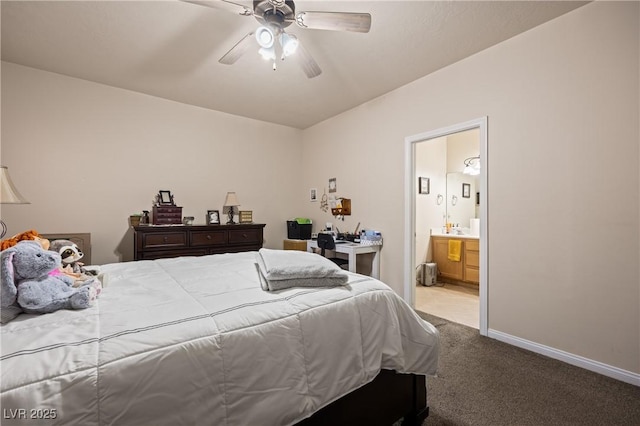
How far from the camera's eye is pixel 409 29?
7.79 feet

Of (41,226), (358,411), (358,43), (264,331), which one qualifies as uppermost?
(358,43)

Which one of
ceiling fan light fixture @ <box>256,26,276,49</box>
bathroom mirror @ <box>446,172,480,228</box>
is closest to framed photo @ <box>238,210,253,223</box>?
ceiling fan light fixture @ <box>256,26,276,49</box>

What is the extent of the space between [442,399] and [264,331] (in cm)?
139

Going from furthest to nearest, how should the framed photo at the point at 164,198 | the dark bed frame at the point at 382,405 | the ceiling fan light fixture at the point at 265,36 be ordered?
the framed photo at the point at 164,198, the ceiling fan light fixture at the point at 265,36, the dark bed frame at the point at 382,405

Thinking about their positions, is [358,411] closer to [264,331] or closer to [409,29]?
[264,331]

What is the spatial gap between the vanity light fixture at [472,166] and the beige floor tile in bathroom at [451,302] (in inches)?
75.3

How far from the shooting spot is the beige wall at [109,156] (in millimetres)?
3006

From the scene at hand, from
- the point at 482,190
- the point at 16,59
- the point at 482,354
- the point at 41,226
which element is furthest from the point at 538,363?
the point at 16,59

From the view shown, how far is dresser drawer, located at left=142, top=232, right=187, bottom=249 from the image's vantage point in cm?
320

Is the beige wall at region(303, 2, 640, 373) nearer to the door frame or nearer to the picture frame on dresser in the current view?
the door frame

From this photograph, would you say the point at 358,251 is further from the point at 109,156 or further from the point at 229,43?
the point at 109,156

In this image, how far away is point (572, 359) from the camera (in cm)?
218

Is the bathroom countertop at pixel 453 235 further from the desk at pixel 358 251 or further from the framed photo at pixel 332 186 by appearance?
the framed photo at pixel 332 186

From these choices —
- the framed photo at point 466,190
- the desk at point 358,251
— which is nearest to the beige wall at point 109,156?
the desk at point 358,251
